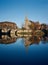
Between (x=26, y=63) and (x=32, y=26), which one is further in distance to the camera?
(x=32, y=26)

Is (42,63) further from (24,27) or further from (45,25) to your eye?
(45,25)

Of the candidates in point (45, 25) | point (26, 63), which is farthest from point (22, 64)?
point (45, 25)

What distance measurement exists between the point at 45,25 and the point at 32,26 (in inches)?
171

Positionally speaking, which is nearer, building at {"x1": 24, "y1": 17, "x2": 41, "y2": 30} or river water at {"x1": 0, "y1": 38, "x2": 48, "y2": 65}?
river water at {"x1": 0, "y1": 38, "x2": 48, "y2": 65}

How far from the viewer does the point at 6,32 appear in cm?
5312

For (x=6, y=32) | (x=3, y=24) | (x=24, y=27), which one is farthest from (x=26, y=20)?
(x=3, y=24)

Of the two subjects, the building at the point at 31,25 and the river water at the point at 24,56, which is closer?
the river water at the point at 24,56

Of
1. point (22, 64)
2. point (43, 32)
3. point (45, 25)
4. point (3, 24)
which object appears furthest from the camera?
point (3, 24)

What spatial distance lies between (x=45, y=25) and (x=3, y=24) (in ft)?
67.0

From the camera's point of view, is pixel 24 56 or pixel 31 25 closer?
pixel 24 56

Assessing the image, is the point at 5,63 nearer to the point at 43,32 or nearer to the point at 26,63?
the point at 26,63

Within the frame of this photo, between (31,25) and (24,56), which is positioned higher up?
(31,25)

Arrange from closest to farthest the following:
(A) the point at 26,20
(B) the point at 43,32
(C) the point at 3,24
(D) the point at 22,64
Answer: (D) the point at 22,64
(B) the point at 43,32
(A) the point at 26,20
(C) the point at 3,24

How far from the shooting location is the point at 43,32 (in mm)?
48094
